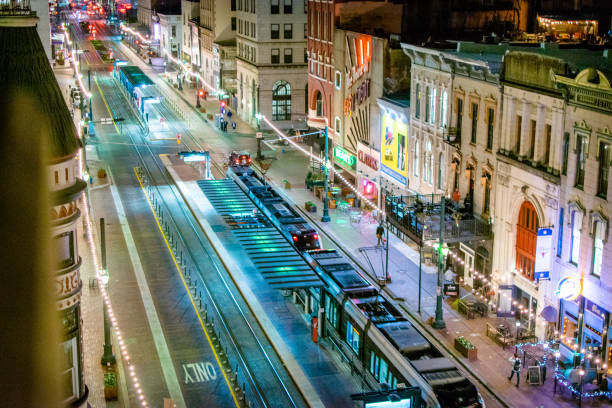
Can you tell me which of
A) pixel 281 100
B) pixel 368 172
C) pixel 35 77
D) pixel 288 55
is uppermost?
pixel 35 77

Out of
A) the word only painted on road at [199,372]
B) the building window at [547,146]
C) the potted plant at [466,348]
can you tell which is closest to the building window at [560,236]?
the building window at [547,146]

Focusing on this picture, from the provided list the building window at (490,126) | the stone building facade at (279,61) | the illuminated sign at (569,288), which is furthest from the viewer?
the stone building facade at (279,61)

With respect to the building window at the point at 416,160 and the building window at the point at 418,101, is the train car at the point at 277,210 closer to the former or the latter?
the building window at the point at 416,160

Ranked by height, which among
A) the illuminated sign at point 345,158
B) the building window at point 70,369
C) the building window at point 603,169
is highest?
the building window at point 70,369

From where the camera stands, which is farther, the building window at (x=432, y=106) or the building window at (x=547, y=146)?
the building window at (x=432, y=106)

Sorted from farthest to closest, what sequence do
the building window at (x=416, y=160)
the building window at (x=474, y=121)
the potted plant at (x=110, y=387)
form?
the building window at (x=416, y=160), the building window at (x=474, y=121), the potted plant at (x=110, y=387)

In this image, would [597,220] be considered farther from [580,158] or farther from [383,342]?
[383,342]

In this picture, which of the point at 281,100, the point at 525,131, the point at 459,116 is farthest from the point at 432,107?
the point at 281,100
